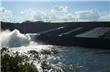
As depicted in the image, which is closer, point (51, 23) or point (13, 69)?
point (13, 69)

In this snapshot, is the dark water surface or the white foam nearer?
the dark water surface

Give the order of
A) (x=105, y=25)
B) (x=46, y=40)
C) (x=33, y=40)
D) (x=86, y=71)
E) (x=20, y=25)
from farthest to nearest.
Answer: (x=20, y=25)
(x=105, y=25)
(x=33, y=40)
(x=46, y=40)
(x=86, y=71)

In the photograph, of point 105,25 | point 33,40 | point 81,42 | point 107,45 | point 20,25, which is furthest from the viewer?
point 20,25

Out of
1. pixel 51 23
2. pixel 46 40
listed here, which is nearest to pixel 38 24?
pixel 51 23

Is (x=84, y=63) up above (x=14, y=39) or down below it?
above

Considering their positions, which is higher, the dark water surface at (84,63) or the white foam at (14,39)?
the dark water surface at (84,63)

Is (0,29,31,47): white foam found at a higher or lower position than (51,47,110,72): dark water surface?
lower

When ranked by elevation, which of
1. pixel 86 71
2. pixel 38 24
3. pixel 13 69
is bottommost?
pixel 38 24

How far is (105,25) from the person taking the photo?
87.4 metres

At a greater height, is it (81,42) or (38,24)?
(81,42)

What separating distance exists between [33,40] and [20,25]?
93.9ft

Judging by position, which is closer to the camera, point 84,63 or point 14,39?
point 84,63

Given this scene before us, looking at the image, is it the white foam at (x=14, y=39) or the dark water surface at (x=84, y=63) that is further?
the white foam at (x=14, y=39)

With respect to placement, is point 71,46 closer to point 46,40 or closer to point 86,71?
→ point 46,40
